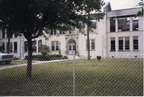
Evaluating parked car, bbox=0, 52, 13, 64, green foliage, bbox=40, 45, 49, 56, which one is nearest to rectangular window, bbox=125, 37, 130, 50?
green foliage, bbox=40, 45, 49, 56

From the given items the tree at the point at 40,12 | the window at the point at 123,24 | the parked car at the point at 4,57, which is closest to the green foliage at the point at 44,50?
the parked car at the point at 4,57

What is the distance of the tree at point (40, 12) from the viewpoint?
19.9ft

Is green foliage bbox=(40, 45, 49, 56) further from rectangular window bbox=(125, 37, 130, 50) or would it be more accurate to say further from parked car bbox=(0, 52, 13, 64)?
rectangular window bbox=(125, 37, 130, 50)

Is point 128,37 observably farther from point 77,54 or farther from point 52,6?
point 52,6

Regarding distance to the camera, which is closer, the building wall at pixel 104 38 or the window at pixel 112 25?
the building wall at pixel 104 38

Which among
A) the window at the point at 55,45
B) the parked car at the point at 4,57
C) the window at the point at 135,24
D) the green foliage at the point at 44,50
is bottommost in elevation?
the parked car at the point at 4,57

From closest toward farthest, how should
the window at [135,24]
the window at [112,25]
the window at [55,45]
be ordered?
1. the window at [135,24]
2. the window at [112,25]
3. the window at [55,45]

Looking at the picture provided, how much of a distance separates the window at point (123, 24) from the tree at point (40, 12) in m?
22.3

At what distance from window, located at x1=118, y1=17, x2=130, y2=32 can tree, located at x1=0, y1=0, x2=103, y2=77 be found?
73.0ft

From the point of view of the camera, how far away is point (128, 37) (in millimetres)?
27688

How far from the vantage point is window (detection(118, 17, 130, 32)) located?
2814 cm

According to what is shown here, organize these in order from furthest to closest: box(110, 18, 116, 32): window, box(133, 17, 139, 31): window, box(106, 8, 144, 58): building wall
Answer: box(110, 18, 116, 32): window
box(133, 17, 139, 31): window
box(106, 8, 144, 58): building wall

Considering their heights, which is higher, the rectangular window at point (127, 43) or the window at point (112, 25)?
the window at point (112, 25)

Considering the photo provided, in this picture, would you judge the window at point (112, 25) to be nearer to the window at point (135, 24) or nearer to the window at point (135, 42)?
the window at point (135, 24)
